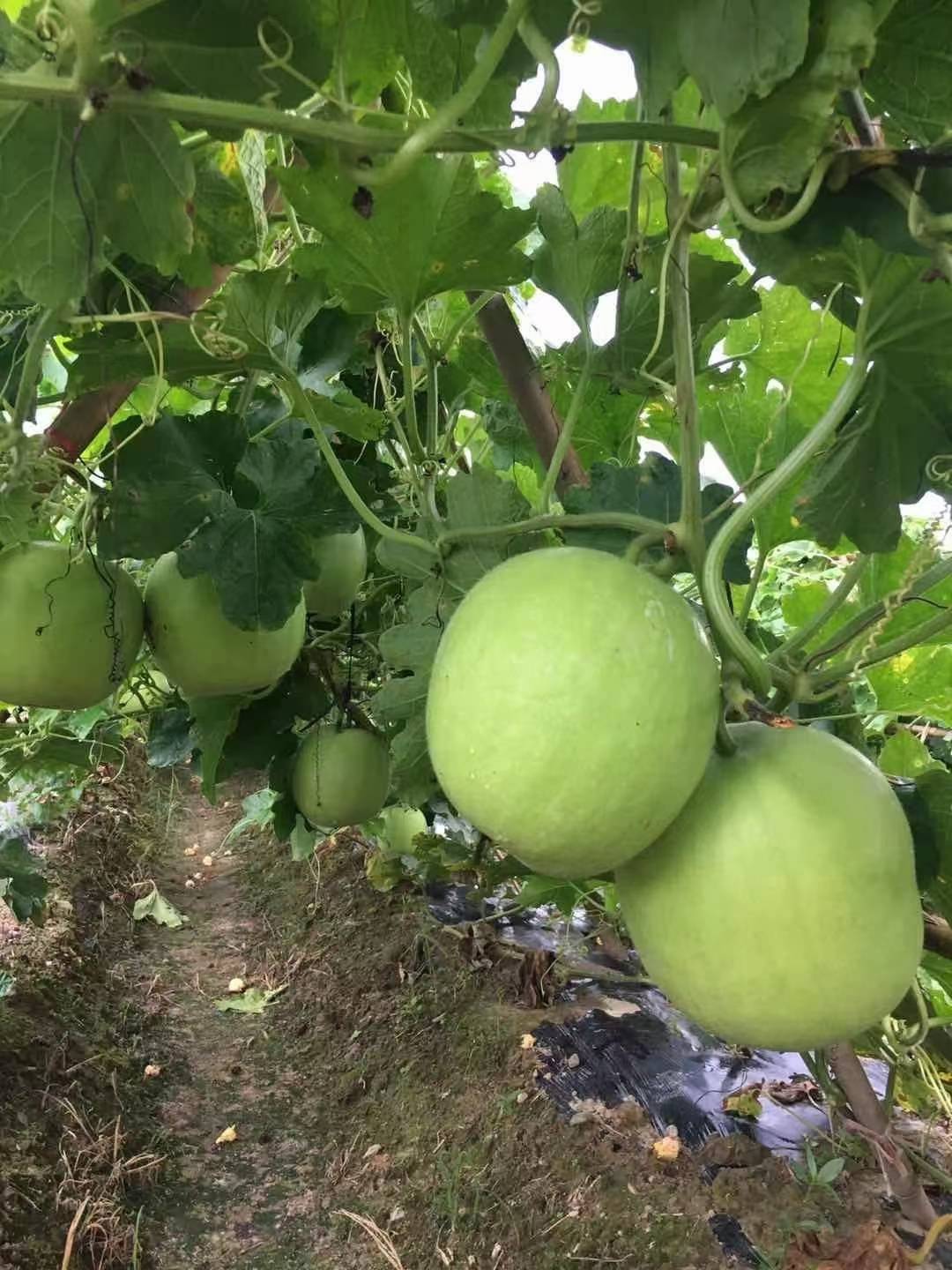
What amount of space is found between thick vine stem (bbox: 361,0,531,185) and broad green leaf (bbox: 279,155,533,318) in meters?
0.21

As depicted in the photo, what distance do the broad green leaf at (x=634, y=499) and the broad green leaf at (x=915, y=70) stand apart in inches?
21.0

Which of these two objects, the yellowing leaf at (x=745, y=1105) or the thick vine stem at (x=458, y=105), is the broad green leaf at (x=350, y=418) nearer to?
the thick vine stem at (x=458, y=105)

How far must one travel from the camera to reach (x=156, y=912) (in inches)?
221

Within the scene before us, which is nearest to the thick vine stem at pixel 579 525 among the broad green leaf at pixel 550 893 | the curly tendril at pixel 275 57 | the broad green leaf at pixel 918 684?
the curly tendril at pixel 275 57

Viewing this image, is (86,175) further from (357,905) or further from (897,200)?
(357,905)

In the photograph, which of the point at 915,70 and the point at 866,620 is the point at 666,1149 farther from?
the point at 915,70

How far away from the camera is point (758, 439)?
136 centimetres

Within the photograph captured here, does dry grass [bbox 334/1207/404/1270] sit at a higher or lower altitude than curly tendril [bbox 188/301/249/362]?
lower

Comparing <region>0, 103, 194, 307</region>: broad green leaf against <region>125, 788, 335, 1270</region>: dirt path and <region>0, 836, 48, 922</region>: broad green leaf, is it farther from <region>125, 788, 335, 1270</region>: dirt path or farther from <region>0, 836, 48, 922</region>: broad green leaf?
<region>125, 788, 335, 1270</region>: dirt path

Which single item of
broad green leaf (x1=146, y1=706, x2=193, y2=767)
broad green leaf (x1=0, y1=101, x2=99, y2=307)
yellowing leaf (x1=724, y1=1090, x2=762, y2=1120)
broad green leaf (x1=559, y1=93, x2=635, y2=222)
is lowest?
yellowing leaf (x1=724, y1=1090, x2=762, y2=1120)

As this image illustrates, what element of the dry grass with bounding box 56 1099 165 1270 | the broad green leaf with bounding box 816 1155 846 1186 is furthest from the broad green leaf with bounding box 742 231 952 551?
the dry grass with bounding box 56 1099 165 1270

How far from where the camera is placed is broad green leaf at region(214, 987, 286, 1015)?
4.70 metres

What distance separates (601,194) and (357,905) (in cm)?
433

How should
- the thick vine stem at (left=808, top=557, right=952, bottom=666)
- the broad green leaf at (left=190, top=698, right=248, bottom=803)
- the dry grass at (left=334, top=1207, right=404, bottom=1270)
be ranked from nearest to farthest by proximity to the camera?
the thick vine stem at (left=808, top=557, right=952, bottom=666) < the broad green leaf at (left=190, top=698, right=248, bottom=803) < the dry grass at (left=334, top=1207, right=404, bottom=1270)
